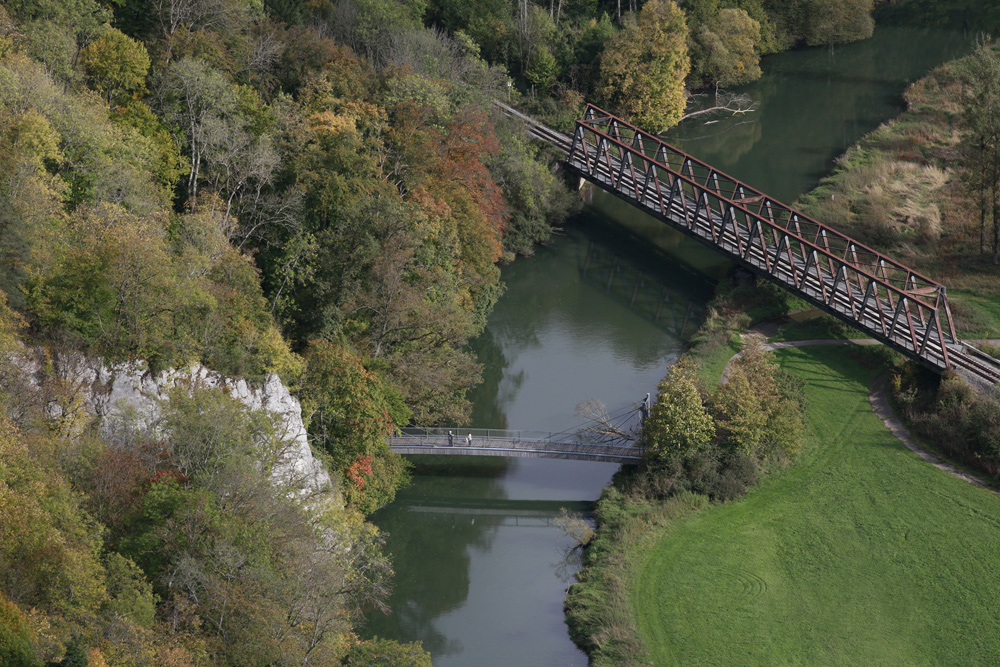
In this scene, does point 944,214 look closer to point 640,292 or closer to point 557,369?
point 640,292

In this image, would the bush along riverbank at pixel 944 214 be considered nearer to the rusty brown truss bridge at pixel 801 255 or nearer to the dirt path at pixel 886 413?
the dirt path at pixel 886 413

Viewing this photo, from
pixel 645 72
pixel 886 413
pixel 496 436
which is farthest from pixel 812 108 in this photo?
pixel 496 436

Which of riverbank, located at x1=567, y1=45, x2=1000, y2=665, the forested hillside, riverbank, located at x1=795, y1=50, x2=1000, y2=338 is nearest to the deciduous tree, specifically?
the forested hillside

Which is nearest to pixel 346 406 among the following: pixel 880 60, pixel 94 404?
pixel 94 404

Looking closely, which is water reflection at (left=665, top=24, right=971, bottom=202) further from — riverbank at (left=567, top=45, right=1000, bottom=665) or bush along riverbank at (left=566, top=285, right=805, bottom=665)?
bush along riverbank at (left=566, top=285, right=805, bottom=665)

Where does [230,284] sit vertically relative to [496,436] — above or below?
above
